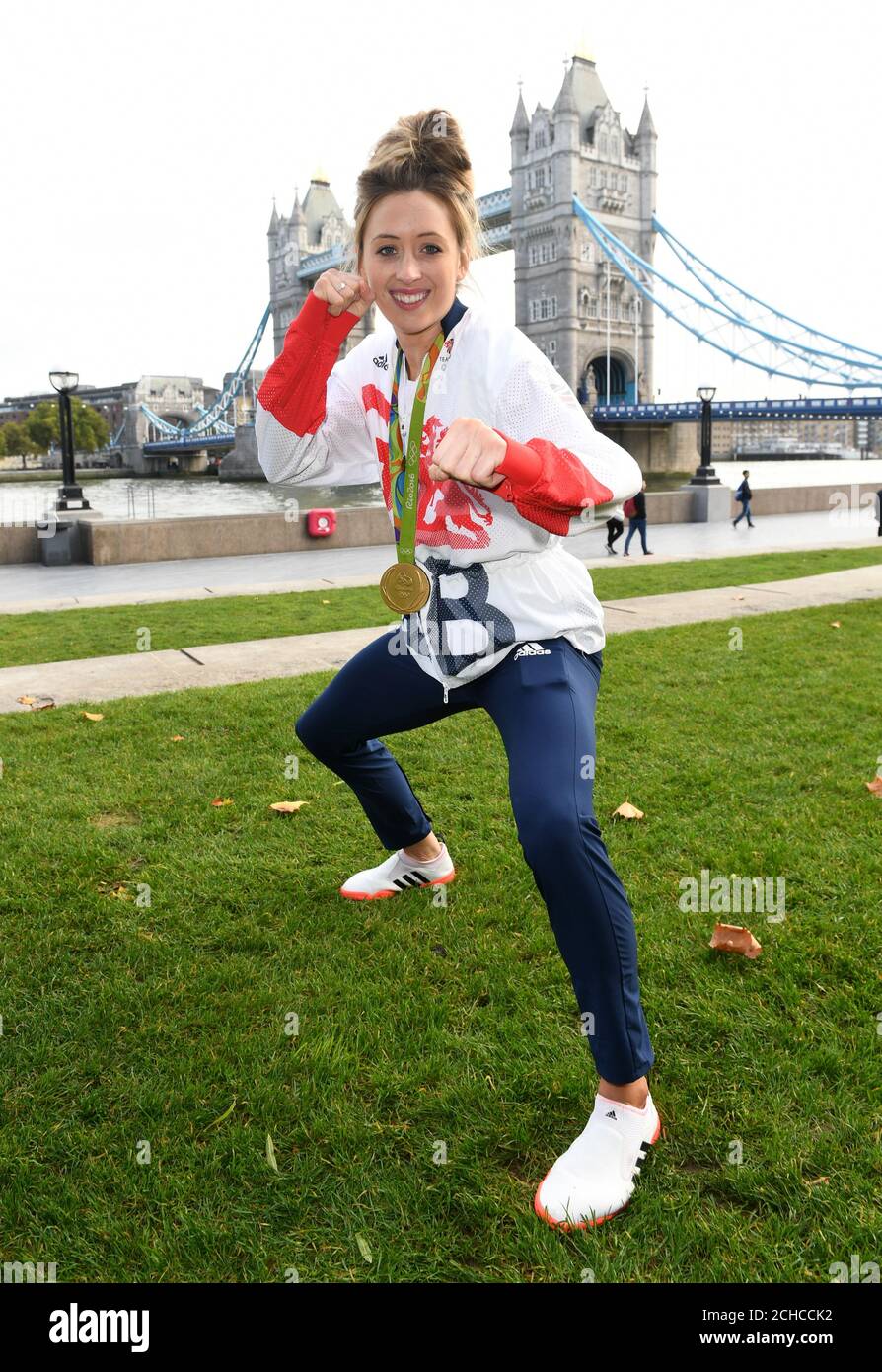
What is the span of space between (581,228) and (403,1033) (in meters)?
83.3

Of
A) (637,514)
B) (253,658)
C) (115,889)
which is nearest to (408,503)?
(115,889)

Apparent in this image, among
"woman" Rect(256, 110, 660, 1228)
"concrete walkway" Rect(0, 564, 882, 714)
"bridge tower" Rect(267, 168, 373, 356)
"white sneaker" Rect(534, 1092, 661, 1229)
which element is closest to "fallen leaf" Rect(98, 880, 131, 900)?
"woman" Rect(256, 110, 660, 1228)

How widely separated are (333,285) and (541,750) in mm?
1152

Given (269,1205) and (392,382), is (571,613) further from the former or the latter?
(269,1205)

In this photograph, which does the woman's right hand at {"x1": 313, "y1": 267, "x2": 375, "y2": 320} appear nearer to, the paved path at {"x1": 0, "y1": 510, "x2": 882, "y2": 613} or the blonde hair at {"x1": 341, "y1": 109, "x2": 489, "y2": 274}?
the blonde hair at {"x1": 341, "y1": 109, "x2": 489, "y2": 274}

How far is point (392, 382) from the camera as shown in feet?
7.98

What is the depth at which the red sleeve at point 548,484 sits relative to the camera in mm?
1915

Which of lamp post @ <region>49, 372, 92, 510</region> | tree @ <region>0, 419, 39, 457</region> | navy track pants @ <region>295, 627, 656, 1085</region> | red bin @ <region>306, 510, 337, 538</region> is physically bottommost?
navy track pants @ <region>295, 627, 656, 1085</region>

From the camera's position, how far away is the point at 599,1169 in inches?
77.9

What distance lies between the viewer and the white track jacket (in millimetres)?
2039

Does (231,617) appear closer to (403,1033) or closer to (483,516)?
(403,1033)

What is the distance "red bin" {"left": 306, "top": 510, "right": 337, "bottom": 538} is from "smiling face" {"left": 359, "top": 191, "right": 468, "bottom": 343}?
44.8 feet
